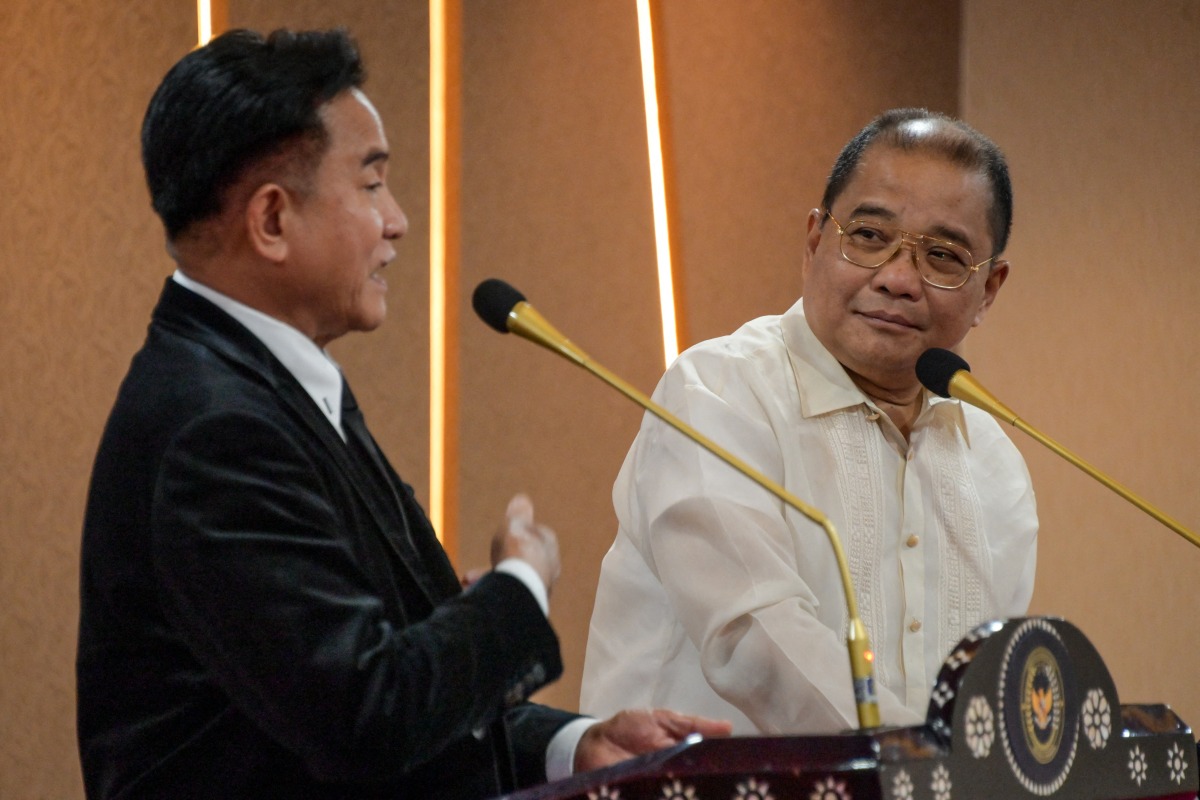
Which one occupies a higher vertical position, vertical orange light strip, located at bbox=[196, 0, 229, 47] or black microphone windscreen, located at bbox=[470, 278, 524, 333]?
vertical orange light strip, located at bbox=[196, 0, 229, 47]

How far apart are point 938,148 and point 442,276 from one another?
157cm

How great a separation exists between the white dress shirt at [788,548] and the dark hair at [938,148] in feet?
0.81

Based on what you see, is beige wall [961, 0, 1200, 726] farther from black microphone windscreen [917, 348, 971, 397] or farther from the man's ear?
the man's ear

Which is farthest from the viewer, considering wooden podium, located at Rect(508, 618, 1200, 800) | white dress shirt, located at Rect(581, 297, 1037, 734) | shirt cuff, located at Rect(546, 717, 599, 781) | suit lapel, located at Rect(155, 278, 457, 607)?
white dress shirt, located at Rect(581, 297, 1037, 734)

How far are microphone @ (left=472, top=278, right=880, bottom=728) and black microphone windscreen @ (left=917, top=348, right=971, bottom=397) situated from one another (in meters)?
0.59

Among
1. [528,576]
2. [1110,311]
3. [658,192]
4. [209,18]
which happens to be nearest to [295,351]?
[528,576]

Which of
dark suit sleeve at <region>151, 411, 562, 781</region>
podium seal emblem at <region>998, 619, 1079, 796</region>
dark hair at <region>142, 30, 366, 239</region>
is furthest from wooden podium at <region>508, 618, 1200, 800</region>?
dark hair at <region>142, 30, 366, 239</region>

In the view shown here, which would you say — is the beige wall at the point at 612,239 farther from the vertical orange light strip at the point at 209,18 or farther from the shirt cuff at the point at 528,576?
the shirt cuff at the point at 528,576

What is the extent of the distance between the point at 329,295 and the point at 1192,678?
3.60 metres

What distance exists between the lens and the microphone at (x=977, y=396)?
1985 mm

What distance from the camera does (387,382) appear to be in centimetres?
363

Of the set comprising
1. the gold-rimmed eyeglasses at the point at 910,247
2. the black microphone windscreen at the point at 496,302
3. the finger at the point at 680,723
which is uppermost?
the gold-rimmed eyeglasses at the point at 910,247

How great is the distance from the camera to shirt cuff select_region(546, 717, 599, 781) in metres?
1.66

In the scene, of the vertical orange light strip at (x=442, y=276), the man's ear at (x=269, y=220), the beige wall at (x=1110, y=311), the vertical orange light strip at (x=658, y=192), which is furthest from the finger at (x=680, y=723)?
the beige wall at (x=1110, y=311)
